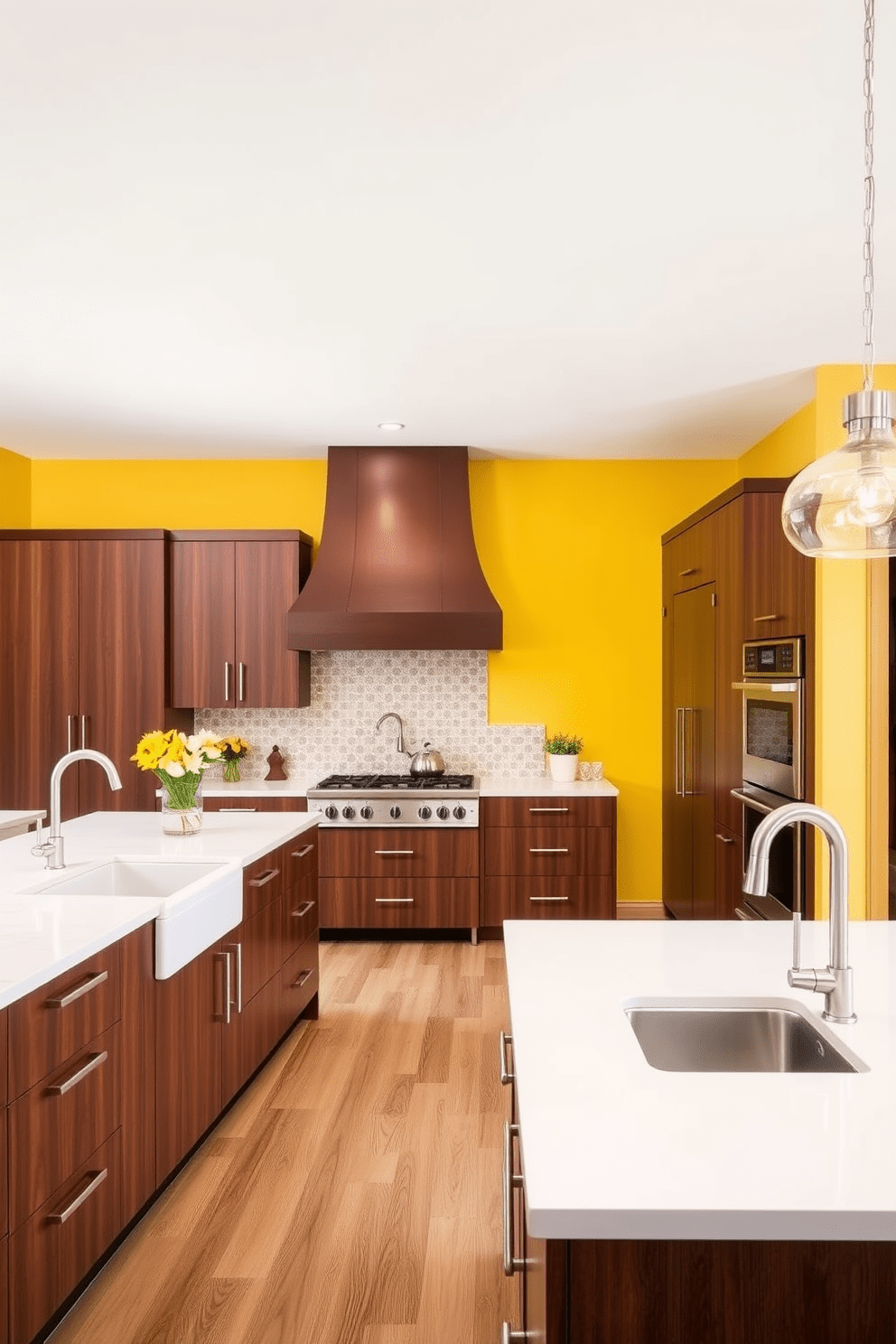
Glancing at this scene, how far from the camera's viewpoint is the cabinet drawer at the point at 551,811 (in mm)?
5074

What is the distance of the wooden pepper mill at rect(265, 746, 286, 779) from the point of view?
555 centimetres

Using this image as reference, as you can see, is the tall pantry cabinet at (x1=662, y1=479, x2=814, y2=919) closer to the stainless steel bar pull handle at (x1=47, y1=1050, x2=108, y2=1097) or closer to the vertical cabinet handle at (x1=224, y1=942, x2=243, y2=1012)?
the vertical cabinet handle at (x1=224, y1=942, x2=243, y2=1012)

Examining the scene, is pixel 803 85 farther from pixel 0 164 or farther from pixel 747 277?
pixel 0 164

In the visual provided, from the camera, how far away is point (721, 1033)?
1.75 meters

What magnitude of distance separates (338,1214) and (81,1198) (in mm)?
770

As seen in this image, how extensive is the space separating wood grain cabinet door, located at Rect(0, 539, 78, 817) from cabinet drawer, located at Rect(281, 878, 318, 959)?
190 cm

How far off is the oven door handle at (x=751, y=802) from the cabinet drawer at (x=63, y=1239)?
252 centimetres

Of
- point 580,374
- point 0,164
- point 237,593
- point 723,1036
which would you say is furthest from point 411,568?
point 723,1036

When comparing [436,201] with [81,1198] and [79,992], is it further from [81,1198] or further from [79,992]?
[81,1198]

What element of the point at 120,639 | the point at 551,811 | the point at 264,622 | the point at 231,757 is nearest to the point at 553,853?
the point at 551,811

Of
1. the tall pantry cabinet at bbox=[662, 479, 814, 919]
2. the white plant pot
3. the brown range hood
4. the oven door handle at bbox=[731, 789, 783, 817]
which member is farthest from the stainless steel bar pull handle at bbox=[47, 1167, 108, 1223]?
the white plant pot

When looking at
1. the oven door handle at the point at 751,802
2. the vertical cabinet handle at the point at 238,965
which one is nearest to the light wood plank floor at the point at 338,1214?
the vertical cabinet handle at the point at 238,965

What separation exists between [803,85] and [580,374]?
1979 millimetres

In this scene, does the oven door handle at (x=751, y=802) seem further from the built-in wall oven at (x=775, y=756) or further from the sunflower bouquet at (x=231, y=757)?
the sunflower bouquet at (x=231, y=757)
